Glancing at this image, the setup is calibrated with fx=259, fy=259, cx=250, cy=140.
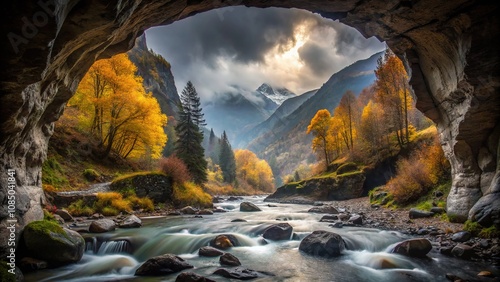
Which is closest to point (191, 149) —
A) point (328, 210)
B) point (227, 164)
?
point (328, 210)

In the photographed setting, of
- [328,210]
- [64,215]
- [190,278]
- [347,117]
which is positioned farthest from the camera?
[347,117]

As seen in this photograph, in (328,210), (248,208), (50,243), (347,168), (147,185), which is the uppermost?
(347,168)

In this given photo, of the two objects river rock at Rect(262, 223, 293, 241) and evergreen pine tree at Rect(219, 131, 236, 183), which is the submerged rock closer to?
river rock at Rect(262, 223, 293, 241)

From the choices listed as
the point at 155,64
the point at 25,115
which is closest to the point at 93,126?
the point at 25,115

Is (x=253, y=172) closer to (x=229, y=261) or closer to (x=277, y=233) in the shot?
(x=277, y=233)

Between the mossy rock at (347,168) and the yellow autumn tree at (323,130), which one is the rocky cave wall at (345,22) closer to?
the mossy rock at (347,168)

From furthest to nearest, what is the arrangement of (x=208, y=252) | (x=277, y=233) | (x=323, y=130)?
(x=323, y=130), (x=277, y=233), (x=208, y=252)

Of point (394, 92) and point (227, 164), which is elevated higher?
point (394, 92)

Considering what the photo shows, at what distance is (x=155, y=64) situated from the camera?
117 meters

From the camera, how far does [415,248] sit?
9.20 metres

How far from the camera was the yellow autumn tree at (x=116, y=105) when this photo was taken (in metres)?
24.4

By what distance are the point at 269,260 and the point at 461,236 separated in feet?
24.2

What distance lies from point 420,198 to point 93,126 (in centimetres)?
2973

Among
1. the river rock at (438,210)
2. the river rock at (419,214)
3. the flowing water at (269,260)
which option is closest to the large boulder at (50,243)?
the flowing water at (269,260)
